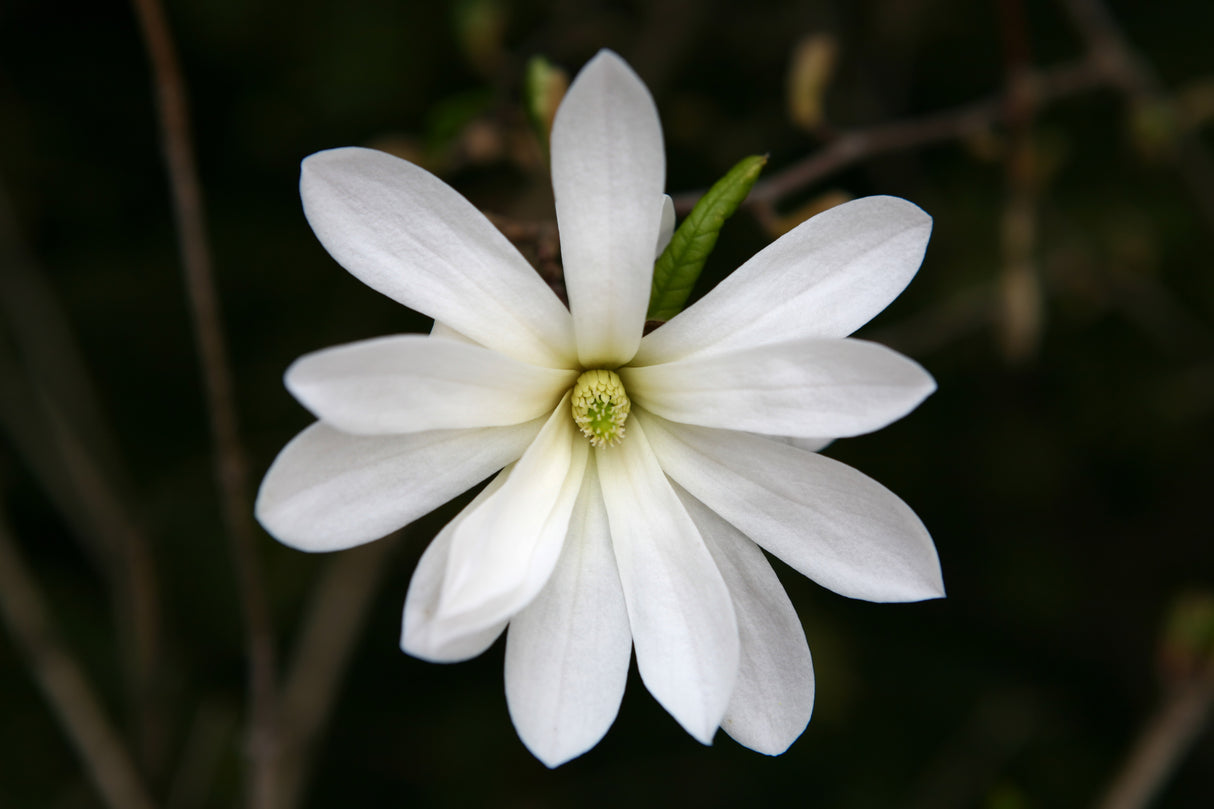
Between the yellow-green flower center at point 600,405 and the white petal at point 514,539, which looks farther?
the yellow-green flower center at point 600,405

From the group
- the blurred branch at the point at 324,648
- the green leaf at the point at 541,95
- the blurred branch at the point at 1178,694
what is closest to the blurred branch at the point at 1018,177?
the blurred branch at the point at 1178,694

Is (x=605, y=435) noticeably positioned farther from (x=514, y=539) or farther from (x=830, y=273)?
(x=830, y=273)

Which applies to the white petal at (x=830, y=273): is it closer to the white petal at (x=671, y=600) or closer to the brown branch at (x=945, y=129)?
the white petal at (x=671, y=600)

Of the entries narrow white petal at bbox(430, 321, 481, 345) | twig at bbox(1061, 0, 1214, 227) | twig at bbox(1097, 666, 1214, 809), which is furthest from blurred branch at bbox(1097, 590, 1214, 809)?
narrow white petal at bbox(430, 321, 481, 345)

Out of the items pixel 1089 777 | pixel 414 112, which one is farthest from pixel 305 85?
pixel 1089 777

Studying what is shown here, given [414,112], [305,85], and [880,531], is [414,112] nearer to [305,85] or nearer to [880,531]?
[305,85]
